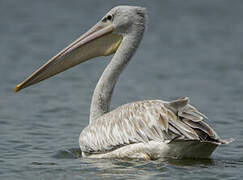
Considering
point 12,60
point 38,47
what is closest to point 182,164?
point 12,60

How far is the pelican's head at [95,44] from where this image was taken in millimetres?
7398

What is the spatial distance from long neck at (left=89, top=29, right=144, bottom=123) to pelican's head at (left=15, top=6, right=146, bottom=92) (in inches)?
4.7

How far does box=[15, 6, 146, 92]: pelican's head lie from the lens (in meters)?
7.40

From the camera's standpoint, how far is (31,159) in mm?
6938

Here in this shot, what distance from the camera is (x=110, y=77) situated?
24.0 feet

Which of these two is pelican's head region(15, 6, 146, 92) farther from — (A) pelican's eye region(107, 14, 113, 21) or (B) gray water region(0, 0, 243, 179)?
(B) gray water region(0, 0, 243, 179)

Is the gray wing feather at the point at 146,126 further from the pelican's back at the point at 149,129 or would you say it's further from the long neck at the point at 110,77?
the long neck at the point at 110,77

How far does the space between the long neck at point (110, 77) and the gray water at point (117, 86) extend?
46 centimetres

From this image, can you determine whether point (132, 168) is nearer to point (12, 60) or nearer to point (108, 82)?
point (108, 82)

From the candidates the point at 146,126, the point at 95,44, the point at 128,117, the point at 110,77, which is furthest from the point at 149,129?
the point at 95,44

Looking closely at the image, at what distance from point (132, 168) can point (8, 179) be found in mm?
1221

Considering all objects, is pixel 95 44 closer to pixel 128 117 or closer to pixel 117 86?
pixel 128 117

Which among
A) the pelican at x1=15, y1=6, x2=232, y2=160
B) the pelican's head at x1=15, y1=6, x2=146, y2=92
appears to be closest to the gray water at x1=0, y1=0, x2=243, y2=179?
the pelican at x1=15, y1=6, x2=232, y2=160

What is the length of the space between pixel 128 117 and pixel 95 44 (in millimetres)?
→ 1367
